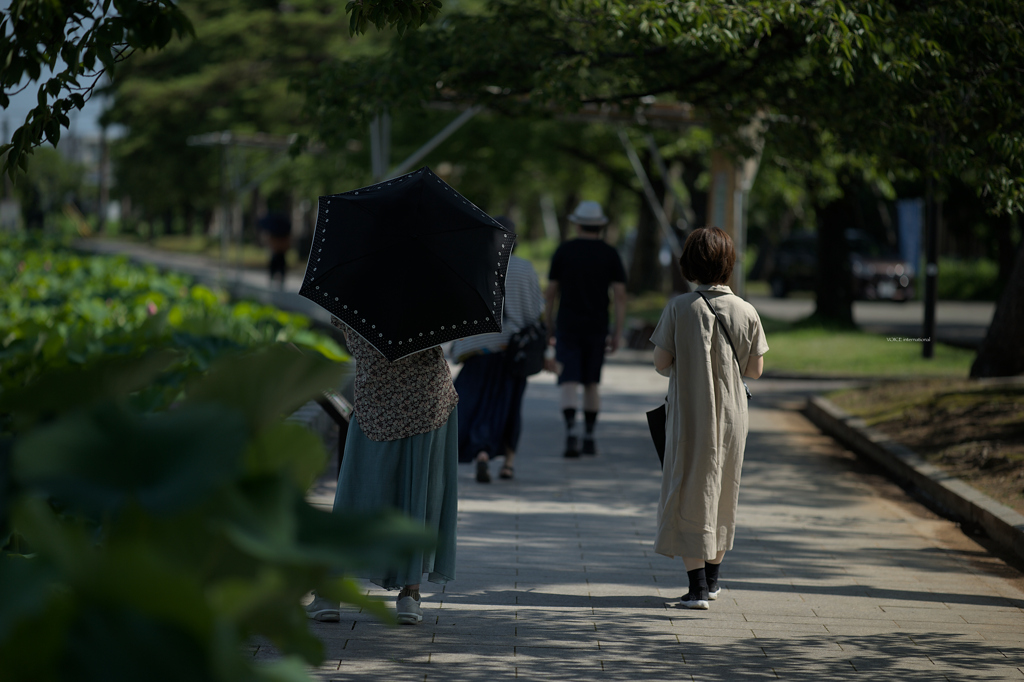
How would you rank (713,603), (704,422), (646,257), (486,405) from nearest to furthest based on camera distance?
(704,422), (713,603), (486,405), (646,257)

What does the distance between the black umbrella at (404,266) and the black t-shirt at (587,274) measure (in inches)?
159

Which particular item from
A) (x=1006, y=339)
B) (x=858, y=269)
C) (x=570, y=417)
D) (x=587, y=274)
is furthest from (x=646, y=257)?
(x=587, y=274)

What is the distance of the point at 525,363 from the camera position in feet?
25.5

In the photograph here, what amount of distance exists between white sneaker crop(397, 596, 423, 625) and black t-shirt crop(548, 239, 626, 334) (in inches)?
170

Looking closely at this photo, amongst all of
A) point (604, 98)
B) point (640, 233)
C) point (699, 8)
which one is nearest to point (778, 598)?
point (699, 8)

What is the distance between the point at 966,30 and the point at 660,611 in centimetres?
442

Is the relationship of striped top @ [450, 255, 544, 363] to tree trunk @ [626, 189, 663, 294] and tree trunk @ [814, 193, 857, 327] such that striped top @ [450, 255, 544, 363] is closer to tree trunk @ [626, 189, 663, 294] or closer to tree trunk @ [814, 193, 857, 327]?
tree trunk @ [814, 193, 857, 327]

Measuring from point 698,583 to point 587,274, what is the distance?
13.0ft

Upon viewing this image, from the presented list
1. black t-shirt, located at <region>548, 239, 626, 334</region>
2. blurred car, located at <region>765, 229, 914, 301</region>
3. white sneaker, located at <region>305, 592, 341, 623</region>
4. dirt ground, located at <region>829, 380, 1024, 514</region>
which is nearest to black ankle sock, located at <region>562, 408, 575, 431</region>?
black t-shirt, located at <region>548, 239, 626, 334</region>

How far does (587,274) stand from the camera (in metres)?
8.58

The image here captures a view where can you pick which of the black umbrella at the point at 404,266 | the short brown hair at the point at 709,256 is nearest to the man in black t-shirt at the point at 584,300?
the short brown hair at the point at 709,256

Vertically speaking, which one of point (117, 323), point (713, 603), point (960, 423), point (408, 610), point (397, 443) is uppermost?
point (117, 323)

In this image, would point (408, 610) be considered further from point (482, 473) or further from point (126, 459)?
point (126, 459)

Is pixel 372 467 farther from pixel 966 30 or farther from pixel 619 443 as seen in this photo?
pixel 619 443
